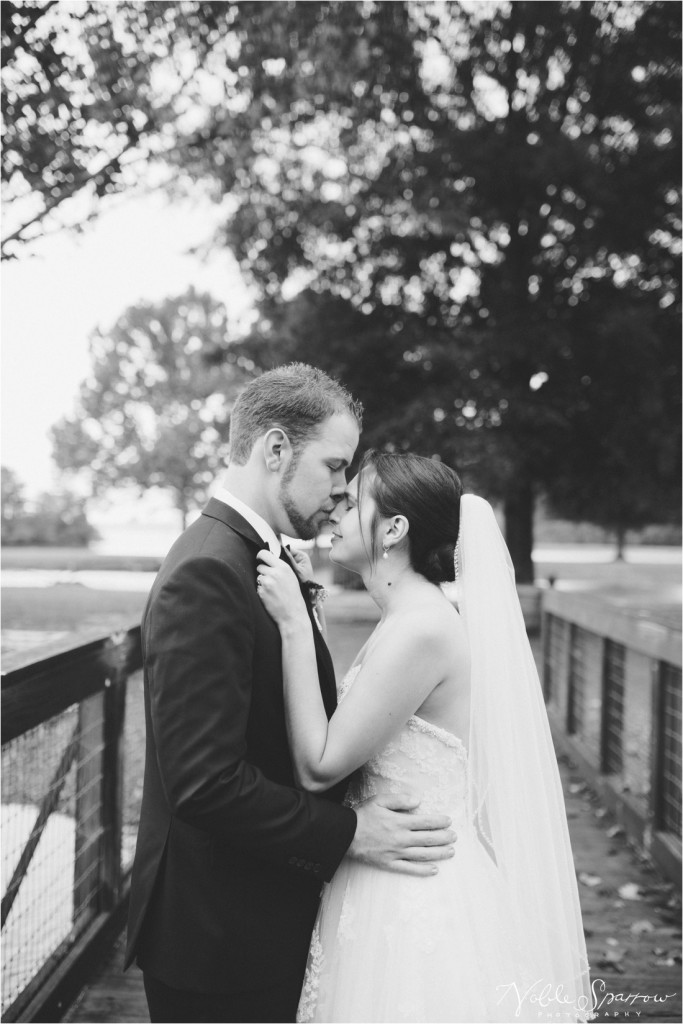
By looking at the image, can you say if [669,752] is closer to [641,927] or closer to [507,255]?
[641,927]

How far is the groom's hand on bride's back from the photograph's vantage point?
2.23 meters

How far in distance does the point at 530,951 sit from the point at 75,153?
3748 millimetres

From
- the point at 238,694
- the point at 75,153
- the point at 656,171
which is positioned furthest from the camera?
the point at 656,171

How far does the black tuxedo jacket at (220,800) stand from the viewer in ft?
5.93

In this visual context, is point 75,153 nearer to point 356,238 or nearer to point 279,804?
point 279,804

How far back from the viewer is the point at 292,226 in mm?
15711

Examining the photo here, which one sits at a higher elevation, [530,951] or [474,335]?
[474,335]

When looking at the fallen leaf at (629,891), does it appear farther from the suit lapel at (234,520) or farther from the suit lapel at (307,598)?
the suit lapel at (234,520)

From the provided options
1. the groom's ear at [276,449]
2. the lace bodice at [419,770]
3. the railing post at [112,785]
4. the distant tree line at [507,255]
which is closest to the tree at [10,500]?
the railing post at [112,785]

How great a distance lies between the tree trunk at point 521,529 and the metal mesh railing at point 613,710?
10.8 m

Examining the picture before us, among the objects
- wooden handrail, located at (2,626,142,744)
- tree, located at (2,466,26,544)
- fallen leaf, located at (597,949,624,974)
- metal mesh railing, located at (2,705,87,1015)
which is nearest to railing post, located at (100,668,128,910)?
wooden handrail, located at (2,626,142,744)

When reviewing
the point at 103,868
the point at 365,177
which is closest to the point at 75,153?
the point at 103,868

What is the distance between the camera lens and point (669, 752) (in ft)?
15.9

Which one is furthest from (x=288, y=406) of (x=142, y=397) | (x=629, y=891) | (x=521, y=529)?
(x=142, y=397)
